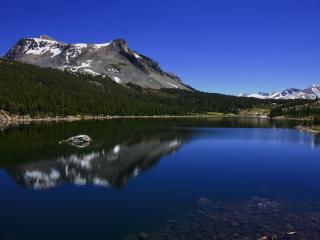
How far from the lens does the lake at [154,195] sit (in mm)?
33562

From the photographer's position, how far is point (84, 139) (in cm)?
10119

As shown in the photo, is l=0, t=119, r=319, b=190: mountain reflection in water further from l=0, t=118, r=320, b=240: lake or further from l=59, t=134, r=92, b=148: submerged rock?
l=59, t=134, r=92, b=148: submerged rock

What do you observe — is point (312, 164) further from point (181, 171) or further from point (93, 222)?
point (93, 222)

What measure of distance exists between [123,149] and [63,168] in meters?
28.5

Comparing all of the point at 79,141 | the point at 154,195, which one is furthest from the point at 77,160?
the point at 79,141

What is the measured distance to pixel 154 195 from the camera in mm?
46594

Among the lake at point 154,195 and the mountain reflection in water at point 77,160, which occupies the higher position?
the mountain reflection in water at point 77,160

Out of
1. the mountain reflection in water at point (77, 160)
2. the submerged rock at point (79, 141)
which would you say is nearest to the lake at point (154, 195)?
the mountain reflection in water at point (77, 160)

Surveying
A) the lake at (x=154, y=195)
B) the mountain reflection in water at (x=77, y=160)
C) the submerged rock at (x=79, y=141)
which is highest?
the submerged rock at (x=79, y=141)

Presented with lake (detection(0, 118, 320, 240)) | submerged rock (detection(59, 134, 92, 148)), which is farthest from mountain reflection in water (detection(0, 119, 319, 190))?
submerged rock (detection(59, 134, 92, 148))

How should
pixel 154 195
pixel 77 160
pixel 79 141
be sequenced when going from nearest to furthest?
pixel 154 195 < pixel 77 160 < pixel 79 141

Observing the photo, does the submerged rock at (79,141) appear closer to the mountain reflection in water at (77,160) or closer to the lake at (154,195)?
the mountain reflection in water at (77,160)

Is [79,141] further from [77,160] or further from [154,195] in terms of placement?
[154,195]

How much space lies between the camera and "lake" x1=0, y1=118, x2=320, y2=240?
110 ft
